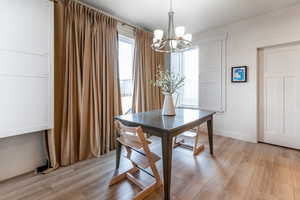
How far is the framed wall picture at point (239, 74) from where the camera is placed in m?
3.27

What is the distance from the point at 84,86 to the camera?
248 centimetres

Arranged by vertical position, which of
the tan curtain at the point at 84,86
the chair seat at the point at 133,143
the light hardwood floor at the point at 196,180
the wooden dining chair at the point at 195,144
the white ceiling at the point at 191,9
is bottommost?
the light hardwood floor at the point at 196,180

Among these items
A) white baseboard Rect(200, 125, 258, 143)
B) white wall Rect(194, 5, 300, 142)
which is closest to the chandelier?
white wall Rect(194, 5, 300, 142)

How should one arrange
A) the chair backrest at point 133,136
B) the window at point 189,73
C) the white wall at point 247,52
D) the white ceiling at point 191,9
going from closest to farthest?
the chair backrest at point 133,136 → the white ceiling at point 191,9 → the white wall at point 247,52 → the window at point 189,73

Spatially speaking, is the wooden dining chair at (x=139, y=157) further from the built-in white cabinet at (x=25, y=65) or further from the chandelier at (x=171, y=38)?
the chandelier at (x=171, y=38)

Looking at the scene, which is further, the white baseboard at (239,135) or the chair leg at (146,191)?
the white baseboard at (239,135)

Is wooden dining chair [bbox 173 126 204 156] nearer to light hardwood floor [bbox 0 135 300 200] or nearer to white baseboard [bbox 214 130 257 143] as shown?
light hardwood floor [bbox 0 135 300 200]

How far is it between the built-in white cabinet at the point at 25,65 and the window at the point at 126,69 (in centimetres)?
142

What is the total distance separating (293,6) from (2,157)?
5115mm

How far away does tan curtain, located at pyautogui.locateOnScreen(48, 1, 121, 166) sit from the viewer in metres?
2.27

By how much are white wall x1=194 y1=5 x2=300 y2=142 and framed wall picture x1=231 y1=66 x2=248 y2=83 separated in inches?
3.0

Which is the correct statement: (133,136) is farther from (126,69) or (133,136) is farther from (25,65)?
(126,69)

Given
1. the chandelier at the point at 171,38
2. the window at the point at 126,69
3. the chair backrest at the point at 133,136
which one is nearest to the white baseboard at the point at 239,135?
the window at the point at 126,69

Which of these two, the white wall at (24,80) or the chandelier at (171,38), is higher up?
the chandelier at (171,38)
